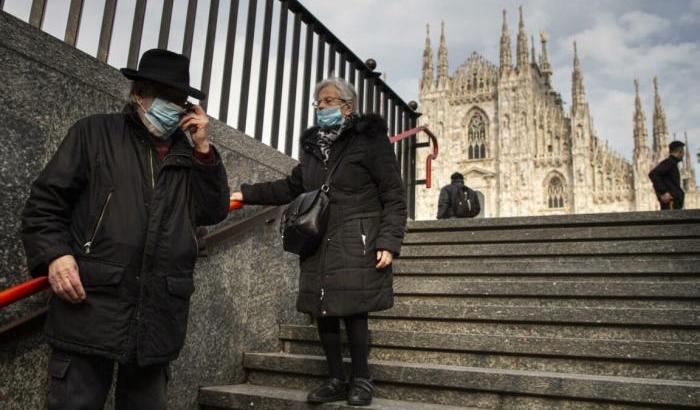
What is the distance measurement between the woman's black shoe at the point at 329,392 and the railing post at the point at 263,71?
6.38 ft

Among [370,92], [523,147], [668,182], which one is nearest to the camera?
[370,92]

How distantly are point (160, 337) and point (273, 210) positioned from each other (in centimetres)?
193

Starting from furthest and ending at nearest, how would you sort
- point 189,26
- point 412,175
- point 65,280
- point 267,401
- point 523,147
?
1. point 523,147
2. point 412,175
3. point 189,26
4. point 267,401
5. point 65,280

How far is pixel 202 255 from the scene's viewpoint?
285 centimetres

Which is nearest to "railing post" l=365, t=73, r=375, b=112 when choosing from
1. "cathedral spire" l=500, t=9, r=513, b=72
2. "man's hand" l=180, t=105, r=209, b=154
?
"man's hand" l=180, t=105, r=209, b=154

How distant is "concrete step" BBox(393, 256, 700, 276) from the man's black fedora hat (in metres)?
2.64

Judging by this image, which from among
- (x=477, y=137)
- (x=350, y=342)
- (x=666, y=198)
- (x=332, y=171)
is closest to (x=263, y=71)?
(x=332, y=171)

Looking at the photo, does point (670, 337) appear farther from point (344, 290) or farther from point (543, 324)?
point (344, 290)

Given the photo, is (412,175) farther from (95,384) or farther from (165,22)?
(95,384)

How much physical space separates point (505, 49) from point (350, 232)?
128 ft

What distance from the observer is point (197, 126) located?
1929 millimetres

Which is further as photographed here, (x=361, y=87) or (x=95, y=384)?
(x=361, y=87)

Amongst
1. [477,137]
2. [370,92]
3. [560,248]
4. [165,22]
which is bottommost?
[560,248]

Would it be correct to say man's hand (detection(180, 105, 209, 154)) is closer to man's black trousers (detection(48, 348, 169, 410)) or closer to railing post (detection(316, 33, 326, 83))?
man's black trousers (detection(48, 348, 169, 410))
